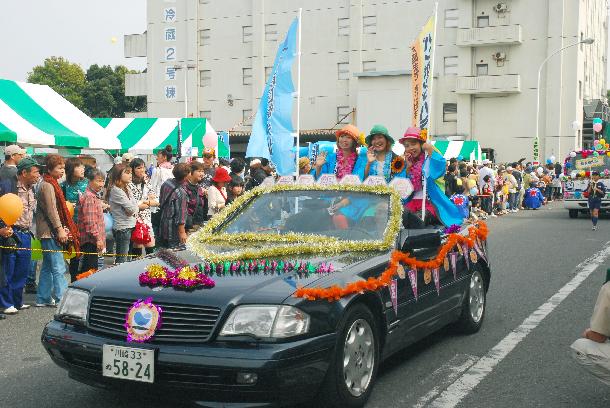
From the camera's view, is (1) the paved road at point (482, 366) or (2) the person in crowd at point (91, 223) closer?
(1) the paved road at point (482, 366)

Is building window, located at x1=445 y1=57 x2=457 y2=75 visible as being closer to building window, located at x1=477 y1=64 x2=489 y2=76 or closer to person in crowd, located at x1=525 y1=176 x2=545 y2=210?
building window, located at x1=477 y1=64 x2=489 y2=76

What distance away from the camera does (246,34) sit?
51.2m

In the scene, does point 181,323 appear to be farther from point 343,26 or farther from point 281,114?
point 343,26

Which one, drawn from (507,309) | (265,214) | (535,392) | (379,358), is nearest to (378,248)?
(379,358)

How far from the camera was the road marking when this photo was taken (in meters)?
4.93

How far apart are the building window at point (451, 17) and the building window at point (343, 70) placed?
279 inches

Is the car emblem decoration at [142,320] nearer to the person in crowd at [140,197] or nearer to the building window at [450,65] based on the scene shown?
the person in crowd at [140,197]

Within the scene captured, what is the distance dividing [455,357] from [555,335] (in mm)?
1331

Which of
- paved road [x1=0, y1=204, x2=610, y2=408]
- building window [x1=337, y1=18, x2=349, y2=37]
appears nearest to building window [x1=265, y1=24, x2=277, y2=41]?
building window [x1=337, y1=18, x2=349, y2=37]

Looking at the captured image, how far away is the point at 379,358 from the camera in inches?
193

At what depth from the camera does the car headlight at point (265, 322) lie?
407cm

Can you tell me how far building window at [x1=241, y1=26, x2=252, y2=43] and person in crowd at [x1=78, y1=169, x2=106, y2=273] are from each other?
44061 mm

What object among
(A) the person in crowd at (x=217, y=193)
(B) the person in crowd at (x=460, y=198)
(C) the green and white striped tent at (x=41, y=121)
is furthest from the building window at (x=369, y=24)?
(A) the person in crowd at (x=217, y=193)

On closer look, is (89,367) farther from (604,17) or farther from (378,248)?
(604,17)
